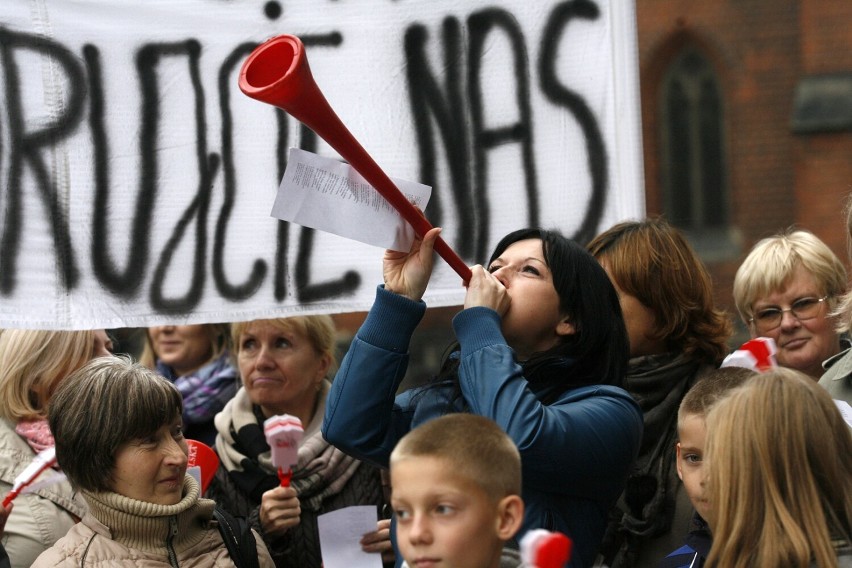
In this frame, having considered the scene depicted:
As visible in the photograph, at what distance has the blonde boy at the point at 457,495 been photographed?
2475 mm

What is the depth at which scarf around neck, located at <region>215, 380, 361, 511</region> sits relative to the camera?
391 cm

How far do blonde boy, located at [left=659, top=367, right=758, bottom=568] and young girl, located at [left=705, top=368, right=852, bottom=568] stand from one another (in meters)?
0.34

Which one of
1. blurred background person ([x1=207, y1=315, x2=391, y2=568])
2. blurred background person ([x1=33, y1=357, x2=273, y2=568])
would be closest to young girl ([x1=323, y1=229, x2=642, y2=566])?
blurred background person ([x1=33, y1=357, x2=273, y2=568])

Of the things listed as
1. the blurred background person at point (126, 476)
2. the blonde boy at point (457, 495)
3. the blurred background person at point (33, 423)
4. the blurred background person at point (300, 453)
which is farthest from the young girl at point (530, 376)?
the blurred background person at point (33, 423)

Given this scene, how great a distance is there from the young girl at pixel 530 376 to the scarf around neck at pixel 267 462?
31.2 inches

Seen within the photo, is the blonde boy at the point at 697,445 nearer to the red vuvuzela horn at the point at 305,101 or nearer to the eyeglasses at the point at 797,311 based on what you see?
the red vuvuzela horn at the point at 305,101

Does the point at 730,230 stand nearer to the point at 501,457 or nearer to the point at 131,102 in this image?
the point at 131,102

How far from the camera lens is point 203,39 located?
3.75 m

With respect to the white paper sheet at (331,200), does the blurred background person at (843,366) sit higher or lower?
lower

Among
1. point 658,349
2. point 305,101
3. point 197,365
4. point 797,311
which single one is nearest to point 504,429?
point 305,101

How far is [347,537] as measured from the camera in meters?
3.60

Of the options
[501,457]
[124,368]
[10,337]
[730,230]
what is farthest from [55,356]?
[730,230]

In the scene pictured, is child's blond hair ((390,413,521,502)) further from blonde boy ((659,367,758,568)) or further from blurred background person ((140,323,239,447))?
blurred background person ((140,323,239,447))

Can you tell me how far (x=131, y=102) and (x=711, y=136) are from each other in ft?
31.3
